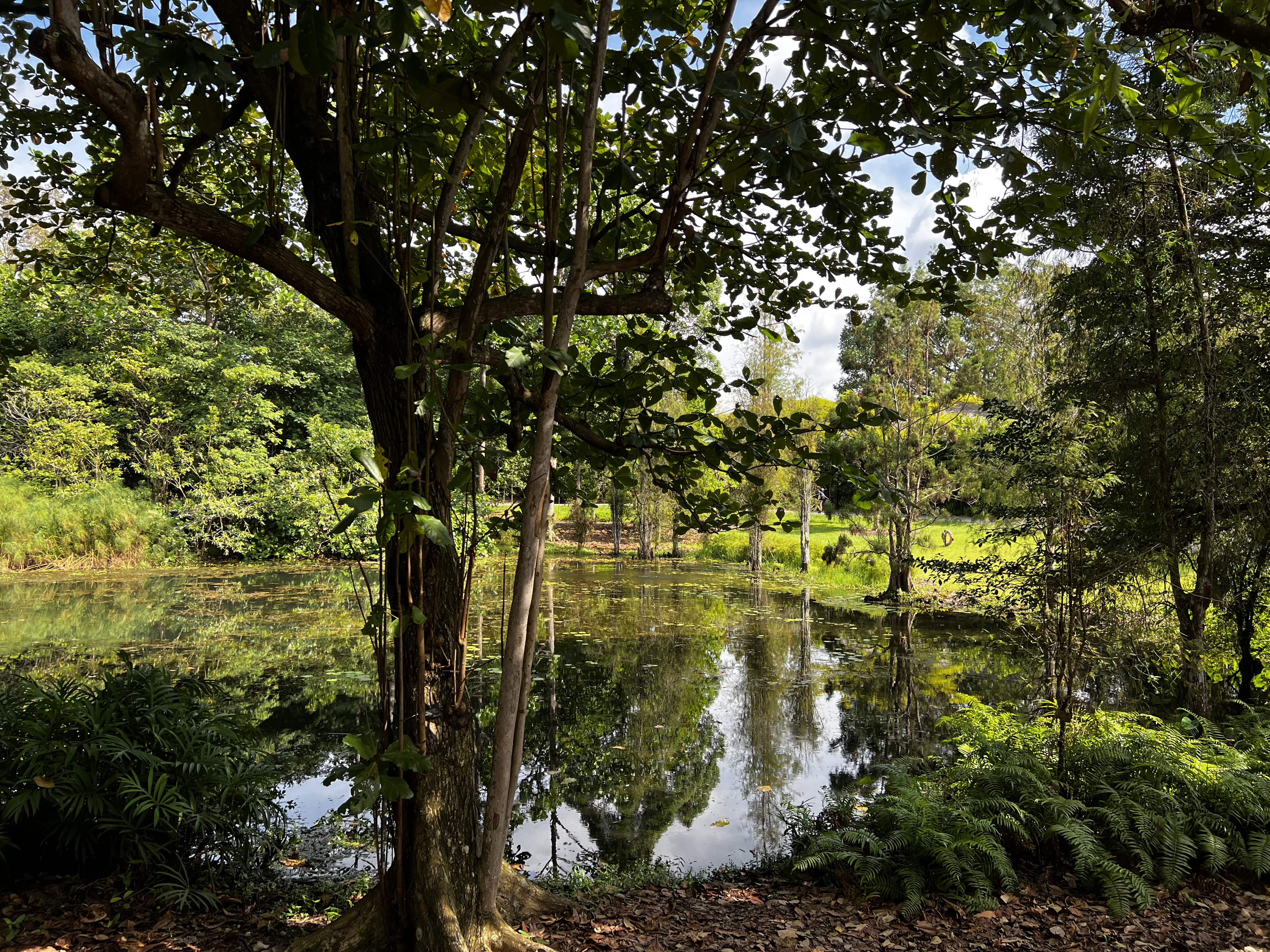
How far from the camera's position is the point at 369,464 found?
1445 millimetres

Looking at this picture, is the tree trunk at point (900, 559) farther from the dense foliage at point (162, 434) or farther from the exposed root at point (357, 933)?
the exposed root at point (357, 933)

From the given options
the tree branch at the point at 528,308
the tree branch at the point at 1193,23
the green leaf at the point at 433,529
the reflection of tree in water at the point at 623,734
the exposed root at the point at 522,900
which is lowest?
the reflection of tree in water at the point at 623,734

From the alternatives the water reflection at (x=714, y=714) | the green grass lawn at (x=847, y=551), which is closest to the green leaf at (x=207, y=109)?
the water reflection at (x=714, y=714)

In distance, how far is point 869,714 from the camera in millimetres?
7430

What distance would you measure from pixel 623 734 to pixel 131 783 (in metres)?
4.34

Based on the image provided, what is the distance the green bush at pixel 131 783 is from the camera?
2.95 m

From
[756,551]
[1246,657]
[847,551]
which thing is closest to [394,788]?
[1246,657]

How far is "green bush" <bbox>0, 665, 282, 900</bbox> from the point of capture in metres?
2.95

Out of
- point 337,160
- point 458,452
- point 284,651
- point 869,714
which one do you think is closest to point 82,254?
point 337,160

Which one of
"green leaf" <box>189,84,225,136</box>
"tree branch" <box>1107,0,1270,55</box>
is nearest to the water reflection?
"green leaf" <box>189,84,225,136</box>

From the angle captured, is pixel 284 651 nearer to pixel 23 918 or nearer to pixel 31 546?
pixel 23 918

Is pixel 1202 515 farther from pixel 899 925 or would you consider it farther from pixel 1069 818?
pixel 899 925

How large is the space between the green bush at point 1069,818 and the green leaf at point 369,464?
3.54m

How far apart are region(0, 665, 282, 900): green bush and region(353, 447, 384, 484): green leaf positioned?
2562mm
